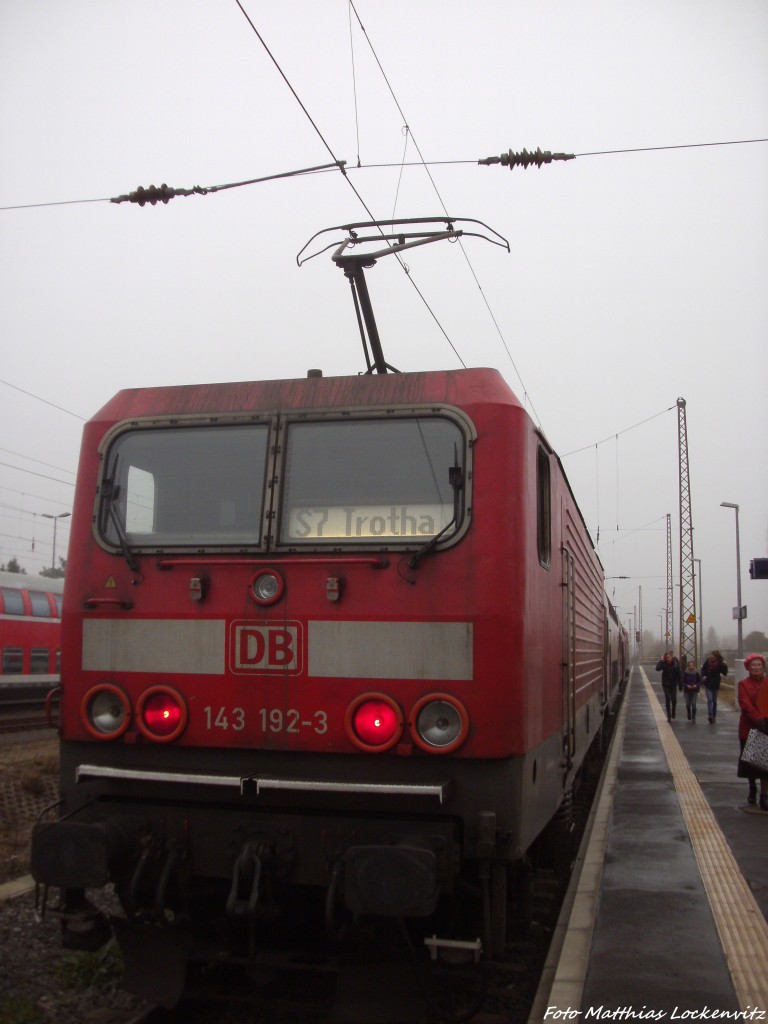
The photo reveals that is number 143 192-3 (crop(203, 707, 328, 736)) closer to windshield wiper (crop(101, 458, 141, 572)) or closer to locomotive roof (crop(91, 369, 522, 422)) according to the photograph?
windshield wiper (crop(101, 458, 141, 572))

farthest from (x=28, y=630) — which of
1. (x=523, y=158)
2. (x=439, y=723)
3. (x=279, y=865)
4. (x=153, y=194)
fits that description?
(x=439, y=723)

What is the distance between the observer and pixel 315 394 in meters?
5.04

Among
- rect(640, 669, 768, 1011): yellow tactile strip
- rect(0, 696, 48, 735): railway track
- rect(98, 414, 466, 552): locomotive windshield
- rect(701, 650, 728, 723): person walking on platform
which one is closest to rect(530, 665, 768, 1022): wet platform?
rect(640, 669, 768, 1011): yellow tactile strip

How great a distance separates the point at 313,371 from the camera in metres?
5.46

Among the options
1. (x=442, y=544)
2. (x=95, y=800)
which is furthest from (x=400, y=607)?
(x=95, y=800)

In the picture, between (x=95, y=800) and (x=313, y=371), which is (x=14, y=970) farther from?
(x=313, y=371)

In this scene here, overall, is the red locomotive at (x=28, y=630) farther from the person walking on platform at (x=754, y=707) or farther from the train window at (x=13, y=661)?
the person walking on platform at (x=754, y=707)

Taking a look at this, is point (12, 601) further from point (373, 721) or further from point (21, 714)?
point (373, 721)

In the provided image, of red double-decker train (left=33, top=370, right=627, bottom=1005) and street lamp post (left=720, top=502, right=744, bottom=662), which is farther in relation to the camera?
street lamp post (left=720, top=502, right=744, bottom=662)

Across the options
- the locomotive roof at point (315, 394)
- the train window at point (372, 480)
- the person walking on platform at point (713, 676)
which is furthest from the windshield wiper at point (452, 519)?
the person walking on platform at point (713, 676)

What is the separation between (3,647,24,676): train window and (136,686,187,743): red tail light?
20806 mm

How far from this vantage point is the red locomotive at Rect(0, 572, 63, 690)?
23.9 metres

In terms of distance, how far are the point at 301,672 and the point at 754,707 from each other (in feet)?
23.9

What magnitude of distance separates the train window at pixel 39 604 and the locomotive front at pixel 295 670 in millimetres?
21437
